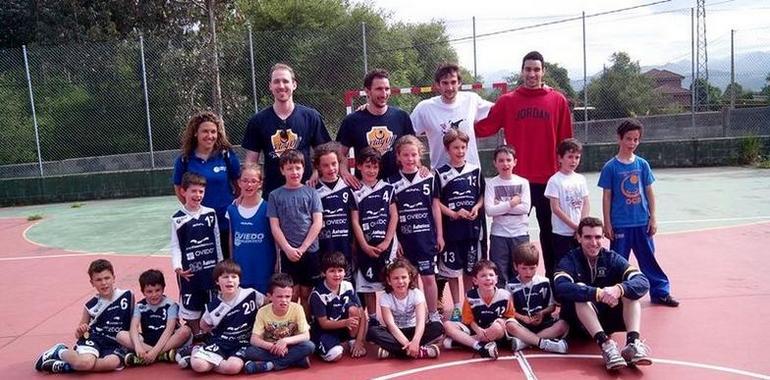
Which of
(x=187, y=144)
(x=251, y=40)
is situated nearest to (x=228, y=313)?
(x=187, y=144)

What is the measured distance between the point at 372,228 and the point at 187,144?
133 centimetres

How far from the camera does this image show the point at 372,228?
13.8 ft

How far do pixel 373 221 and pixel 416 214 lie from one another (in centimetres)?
28

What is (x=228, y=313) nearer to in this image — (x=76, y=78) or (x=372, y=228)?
(x=372, y=228)

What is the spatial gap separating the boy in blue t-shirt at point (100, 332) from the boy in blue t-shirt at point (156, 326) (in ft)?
0.20

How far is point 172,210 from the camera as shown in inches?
416

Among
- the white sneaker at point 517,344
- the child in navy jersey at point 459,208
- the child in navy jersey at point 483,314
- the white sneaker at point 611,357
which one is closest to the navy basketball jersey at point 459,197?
the child in navy jersey at point 459,208

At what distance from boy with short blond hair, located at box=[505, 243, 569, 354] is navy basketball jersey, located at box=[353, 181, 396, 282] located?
2.73ft

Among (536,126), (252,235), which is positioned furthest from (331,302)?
(536,126)

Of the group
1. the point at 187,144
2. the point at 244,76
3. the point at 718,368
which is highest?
the point at 244,76

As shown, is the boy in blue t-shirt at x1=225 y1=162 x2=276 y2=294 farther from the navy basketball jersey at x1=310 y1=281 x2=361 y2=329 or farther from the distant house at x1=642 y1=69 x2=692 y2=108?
the distant house at x1=642 y1=69 x2=692 y2=108

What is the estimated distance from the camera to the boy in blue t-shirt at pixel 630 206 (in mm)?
4531

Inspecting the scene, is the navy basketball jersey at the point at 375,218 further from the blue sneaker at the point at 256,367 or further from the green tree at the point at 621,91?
the green tree at the point at 621,91

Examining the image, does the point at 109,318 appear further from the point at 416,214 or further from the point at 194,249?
the point at 416,214
